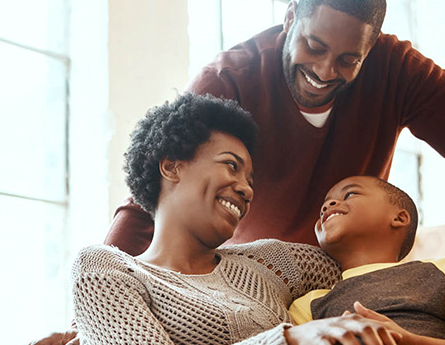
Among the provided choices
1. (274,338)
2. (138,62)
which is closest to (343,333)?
(274,338)

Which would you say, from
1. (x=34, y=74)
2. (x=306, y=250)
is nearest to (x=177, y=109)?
(x=306, y=250)

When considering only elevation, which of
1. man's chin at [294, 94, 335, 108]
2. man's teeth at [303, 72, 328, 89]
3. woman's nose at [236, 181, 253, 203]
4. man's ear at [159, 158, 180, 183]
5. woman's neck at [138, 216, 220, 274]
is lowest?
woman's neck at [138, 216, 220, 274]

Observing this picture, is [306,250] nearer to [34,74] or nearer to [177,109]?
[177,109]

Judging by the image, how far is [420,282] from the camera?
5.89 feet

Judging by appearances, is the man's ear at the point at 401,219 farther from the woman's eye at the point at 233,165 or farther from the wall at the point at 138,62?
the wall at the point at 138,62

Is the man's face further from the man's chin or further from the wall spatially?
the wall

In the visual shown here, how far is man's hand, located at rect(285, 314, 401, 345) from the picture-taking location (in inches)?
A: 52.6

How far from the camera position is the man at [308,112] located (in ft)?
7.64

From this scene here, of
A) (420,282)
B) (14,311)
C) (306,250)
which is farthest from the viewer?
(14,311)

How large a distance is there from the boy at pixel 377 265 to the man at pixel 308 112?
0.93 ft

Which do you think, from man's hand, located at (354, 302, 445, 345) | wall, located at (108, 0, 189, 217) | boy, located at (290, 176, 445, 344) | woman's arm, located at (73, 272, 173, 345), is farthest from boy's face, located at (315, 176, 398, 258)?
wall, located at (108, 0, 189, 217)

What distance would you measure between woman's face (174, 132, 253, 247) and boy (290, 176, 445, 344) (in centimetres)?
24

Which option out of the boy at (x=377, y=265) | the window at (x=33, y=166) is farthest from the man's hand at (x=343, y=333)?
the window at (x=33, y=166)

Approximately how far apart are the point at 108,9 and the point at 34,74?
1.51 ft
